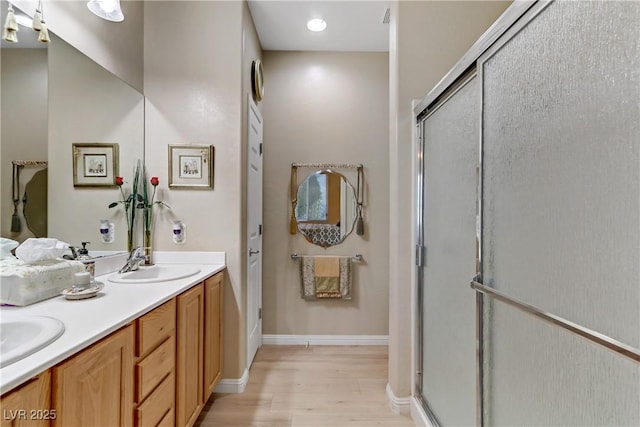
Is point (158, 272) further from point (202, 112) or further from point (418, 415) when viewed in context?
point (418, 415)

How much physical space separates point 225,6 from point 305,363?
8.97 feet

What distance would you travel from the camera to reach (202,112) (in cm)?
213

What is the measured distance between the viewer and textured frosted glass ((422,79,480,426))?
125 centimetres

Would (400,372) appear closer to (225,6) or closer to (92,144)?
(92,144)

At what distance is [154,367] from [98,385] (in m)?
0.33

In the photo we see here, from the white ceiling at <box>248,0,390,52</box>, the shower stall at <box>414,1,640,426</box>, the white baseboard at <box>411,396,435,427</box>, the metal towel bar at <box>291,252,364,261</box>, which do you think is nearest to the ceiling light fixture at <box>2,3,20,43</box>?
the white ceiling at <box>248,0,390,52</box>

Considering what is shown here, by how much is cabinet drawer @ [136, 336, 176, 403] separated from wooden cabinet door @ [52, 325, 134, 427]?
1.9 inches

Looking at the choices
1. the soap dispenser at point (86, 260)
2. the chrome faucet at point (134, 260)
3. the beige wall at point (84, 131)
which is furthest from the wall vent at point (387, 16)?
the soap dispenser at point (86, 260)

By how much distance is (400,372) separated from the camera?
6.10 feet

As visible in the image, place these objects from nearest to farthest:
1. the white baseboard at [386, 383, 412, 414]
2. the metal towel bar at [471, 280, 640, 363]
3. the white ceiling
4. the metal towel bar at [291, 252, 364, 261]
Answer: the metal towel bar at [471, 280, 640, 363] < the white baseboard at [386, 383, 412, 414] < the white ceiling < the metal towel bar at [291, 252, 364, 261]

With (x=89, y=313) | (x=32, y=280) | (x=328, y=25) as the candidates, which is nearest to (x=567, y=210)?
(x=89, y=313)

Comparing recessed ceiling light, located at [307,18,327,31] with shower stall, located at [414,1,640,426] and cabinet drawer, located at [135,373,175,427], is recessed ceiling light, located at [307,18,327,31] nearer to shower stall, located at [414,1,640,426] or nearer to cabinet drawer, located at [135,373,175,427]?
shower stall, located at [414,1,640,426]

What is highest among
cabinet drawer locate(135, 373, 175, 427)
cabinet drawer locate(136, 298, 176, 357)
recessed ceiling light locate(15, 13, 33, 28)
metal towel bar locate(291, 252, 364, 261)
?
recessed ceiling light locate(15, 13, 33, 28)

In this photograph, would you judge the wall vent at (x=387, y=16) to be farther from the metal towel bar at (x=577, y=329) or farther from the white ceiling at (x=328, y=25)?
the metal towel bar at (x=577, y=329)
